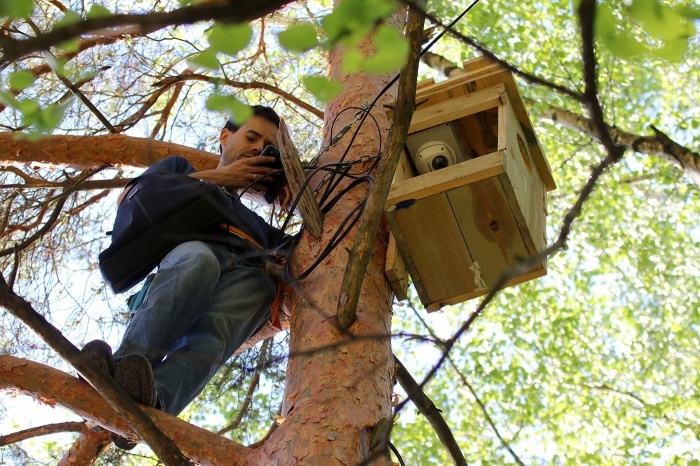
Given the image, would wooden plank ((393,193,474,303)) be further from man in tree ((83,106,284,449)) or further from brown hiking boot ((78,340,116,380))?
brown hiking boot ((78,340,116,380))

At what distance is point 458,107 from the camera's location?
2.73 m

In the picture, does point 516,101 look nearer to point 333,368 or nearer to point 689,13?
point 333,368

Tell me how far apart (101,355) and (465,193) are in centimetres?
114

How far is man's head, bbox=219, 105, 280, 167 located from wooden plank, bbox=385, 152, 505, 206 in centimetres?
96

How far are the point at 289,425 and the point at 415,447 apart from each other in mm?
4247

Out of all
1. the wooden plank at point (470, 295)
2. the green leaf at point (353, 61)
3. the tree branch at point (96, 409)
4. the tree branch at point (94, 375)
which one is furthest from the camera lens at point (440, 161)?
the green leaf at point (353, 61)

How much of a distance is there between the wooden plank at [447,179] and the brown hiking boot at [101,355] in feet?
3.00

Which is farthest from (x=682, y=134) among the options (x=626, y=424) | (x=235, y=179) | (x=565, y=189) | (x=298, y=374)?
(x=298, y=374)

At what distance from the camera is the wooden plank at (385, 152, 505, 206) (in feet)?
7.97

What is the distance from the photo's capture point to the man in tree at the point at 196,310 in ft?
7.50

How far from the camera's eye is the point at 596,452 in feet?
20.5

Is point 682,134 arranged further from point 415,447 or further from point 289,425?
point 289,425

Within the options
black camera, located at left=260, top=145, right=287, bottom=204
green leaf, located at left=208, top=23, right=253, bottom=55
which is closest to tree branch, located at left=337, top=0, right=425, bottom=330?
green leaf, located at left=208, top=23, right=253, bottom=55

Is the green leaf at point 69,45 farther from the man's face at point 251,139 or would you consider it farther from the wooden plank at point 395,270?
the man's face at point 251,139
